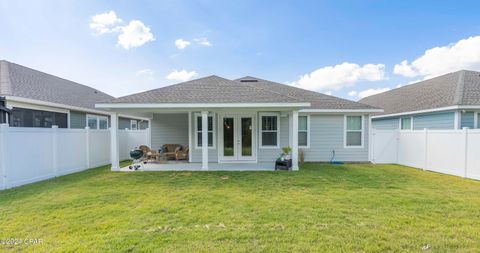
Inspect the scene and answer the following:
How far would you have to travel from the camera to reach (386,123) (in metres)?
15.0

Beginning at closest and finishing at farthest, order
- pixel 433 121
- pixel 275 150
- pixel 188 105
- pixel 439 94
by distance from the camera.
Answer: pixel 188 105 < pixel 275 150 < pixel 433 121 < pixel 439 94

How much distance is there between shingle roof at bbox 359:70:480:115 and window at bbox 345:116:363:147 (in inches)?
152

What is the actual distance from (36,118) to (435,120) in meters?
18.6

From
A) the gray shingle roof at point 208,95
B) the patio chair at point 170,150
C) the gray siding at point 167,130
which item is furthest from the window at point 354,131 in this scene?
the patio chair at point 170,150

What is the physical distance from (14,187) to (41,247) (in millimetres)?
4551

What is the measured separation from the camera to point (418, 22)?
12.5 meters

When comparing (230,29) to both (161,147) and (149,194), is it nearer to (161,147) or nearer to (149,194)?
(161,147)

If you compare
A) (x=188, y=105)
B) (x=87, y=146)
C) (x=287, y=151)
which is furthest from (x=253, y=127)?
(x=87, y=146)

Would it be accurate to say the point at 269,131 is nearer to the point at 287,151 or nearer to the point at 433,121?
the point at 287,151

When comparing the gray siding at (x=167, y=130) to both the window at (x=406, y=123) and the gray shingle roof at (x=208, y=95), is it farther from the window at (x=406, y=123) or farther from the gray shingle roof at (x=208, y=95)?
the window at (x=406, y=123)

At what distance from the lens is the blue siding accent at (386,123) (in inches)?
550

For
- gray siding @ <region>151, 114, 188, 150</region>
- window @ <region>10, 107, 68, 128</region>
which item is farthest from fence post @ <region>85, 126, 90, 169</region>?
gray siding @ <region>151, 114, 188, 150</region>

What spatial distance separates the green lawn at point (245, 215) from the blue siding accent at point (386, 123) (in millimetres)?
8041

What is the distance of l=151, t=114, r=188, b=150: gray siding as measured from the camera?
A: 1141 centimetres
